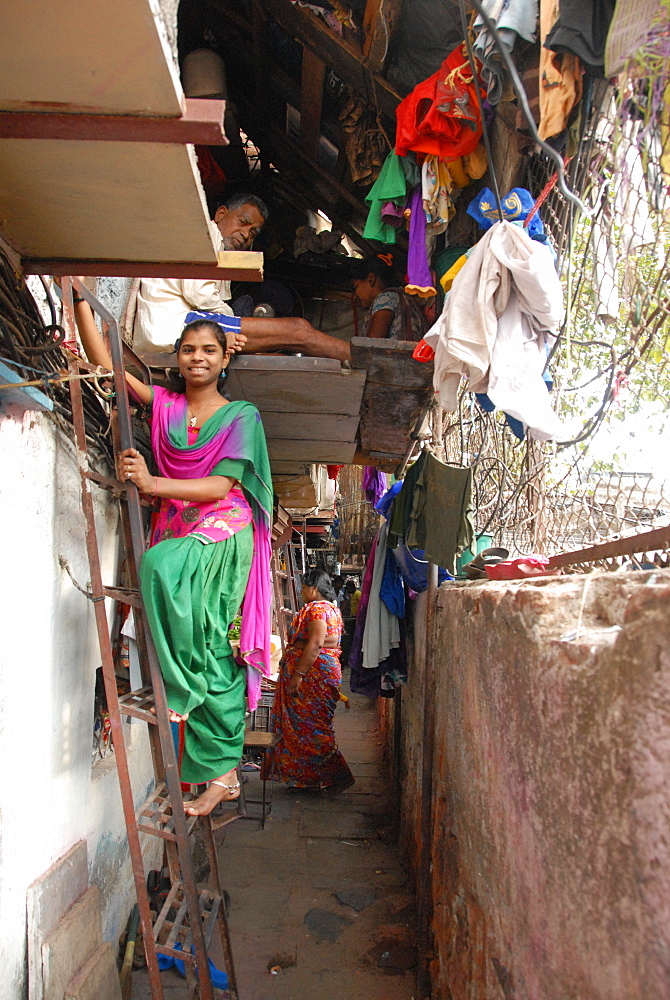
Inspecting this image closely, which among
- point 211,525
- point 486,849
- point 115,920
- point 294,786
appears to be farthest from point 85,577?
point 294,786

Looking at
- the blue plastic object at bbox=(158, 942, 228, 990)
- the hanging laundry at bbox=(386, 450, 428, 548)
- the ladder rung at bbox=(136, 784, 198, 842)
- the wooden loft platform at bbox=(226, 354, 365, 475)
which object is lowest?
the blue plastic object at bbox=(158, 942, 228, 990)

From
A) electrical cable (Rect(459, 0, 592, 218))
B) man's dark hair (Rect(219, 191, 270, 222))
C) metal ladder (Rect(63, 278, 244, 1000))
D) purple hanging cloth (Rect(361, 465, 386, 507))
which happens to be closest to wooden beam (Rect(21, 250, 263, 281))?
metal ladder (Rect(63, 278, 244, 1000))

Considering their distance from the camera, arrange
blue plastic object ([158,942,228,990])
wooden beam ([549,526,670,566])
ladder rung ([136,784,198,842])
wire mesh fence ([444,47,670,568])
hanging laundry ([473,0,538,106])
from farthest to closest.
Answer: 1. blue plastic object ([158,942,228,990])
2. ladder rung ([136,784,198,842])
3. hanging laundry ([473,0,538,106])
4. wire mesh fence ([444,47,670,568])
5. wooden beam ([549,526,670,566])

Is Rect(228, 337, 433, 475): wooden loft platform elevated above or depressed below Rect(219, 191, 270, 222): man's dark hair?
below

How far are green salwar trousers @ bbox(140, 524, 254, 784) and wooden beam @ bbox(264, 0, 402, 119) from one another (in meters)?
2.86

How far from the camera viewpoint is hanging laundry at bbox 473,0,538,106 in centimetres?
259

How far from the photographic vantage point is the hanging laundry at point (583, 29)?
2307 mm

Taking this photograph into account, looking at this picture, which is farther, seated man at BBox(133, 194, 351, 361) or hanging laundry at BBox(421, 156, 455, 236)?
seated man at BBox(133, 194, 351, 361)

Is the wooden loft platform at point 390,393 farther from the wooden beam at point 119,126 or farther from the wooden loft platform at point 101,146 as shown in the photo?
the wooden beam at point 119,126

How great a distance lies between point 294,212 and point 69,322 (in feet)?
12.3

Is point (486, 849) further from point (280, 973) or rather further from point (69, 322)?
point (69, 322)

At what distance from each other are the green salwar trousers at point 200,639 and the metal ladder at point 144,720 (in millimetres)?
92

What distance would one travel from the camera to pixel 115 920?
3.58 m

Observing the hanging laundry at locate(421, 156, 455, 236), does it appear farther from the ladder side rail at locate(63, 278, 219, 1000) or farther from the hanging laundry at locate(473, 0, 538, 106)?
the ladder side rail at locate(63, 278, 219, 1000)
